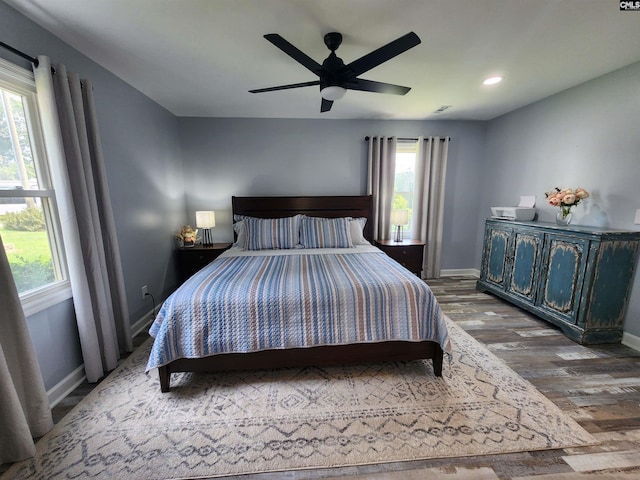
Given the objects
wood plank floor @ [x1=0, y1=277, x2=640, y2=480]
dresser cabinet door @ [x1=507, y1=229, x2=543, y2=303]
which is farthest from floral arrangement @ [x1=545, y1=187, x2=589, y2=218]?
wood plank floor @ [x1=0, y1=277, x2=640, y2=480]

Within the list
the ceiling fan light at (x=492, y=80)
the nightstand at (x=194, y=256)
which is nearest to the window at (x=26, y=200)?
the nightstand at (x=194, y=256)

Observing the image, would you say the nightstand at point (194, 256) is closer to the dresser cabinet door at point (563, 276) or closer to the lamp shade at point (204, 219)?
the lamp shade at point (204, 219)

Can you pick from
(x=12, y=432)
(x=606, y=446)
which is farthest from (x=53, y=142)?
(x=606, y=446)

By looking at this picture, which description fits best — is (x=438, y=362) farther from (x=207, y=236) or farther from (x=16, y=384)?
(x=207, y=236)

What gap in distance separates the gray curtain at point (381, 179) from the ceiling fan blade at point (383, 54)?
2097 mm

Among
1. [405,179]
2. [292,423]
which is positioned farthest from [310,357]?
[405,179]

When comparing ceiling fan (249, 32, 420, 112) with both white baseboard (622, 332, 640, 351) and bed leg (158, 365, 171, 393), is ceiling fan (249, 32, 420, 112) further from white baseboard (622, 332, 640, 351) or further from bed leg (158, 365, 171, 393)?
white baseboard (622, 332, 640, 351)

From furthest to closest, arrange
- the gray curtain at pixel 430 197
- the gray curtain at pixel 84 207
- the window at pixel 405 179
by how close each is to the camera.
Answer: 1. the window at pixel 405 179
2. the gray curtain at pixel 430 197
3. the gray curtain at pixel 84 207

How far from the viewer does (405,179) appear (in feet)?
13.2

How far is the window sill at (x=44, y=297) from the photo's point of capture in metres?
1.52

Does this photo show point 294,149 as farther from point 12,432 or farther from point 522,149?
point 12,432

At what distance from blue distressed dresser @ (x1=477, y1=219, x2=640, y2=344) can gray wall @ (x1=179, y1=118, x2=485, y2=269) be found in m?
1.64

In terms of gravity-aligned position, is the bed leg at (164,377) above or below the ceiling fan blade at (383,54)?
below

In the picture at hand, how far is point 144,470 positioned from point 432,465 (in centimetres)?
145
